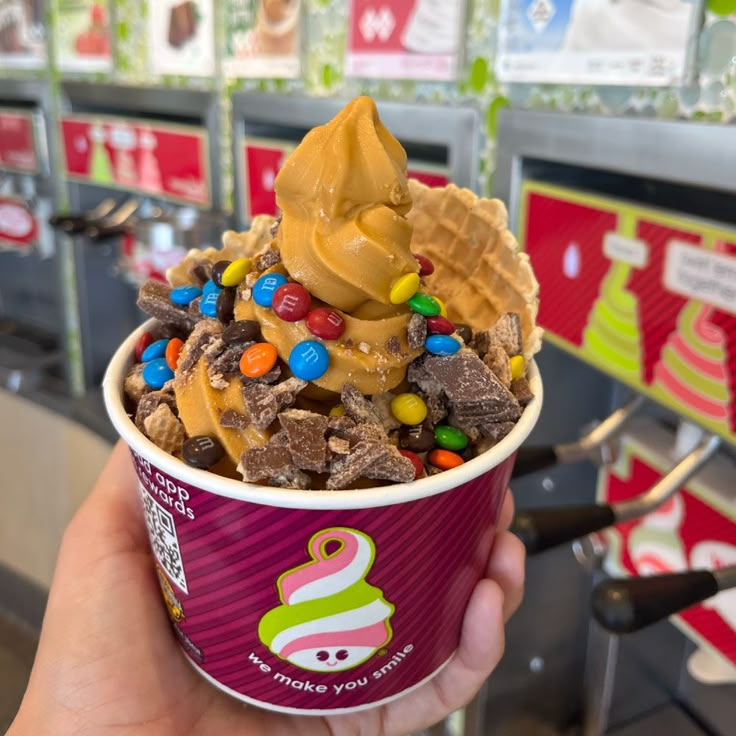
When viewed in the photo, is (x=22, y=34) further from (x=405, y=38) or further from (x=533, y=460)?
(x=533, y=460)

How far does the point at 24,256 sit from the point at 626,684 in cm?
243

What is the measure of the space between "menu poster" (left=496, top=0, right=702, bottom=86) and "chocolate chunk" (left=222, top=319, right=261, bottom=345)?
55 cm

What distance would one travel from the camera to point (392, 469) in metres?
0.57

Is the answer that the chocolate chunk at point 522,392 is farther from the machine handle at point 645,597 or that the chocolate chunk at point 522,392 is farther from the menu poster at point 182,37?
the menu poster at point 182,37

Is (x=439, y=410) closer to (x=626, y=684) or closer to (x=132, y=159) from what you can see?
(x=626, y=684)

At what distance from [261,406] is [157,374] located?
133 mm

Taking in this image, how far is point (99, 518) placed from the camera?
82 cm

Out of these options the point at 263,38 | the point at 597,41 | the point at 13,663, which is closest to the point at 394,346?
the point at 597,41

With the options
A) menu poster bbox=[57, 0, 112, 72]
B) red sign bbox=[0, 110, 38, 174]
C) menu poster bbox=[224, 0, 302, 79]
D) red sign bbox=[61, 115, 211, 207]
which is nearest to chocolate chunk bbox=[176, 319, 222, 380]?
menu poster bbox=[224, 0, 302, 79]

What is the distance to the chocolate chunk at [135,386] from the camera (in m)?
0.69

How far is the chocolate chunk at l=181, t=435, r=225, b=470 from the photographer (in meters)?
0.59

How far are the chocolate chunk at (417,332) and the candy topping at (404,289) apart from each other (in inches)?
0.8

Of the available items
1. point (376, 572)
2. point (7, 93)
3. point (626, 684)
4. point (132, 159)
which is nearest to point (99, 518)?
point (376, 572)

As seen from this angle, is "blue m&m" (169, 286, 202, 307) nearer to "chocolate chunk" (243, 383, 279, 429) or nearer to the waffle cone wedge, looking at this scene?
"chocolate chunk" (243, 383, 279, 429)
